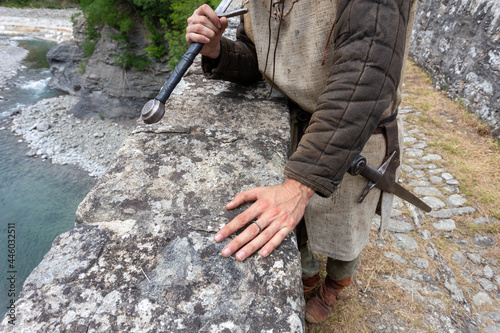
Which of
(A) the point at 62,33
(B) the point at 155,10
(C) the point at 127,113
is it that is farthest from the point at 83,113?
(A) the point at 62,33

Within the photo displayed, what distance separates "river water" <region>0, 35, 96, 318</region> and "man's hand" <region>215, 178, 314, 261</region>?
4.92 metres

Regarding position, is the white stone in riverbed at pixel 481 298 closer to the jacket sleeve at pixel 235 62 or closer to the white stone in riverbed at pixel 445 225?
the white stone in riverbed at pixel 445 225

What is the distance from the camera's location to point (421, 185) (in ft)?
10.6

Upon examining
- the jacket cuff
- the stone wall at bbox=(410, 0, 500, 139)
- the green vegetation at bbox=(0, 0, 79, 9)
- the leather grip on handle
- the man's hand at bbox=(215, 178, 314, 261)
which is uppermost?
the leather grip on handle

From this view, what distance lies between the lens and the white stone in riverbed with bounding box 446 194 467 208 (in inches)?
117

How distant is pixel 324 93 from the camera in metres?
1.10

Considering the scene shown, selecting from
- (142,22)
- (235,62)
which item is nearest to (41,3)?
(142,22)

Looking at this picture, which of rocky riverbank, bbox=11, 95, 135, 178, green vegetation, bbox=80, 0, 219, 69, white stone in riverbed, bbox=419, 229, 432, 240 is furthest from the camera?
rocky riverbank, bbox=11, 95, 135, 178

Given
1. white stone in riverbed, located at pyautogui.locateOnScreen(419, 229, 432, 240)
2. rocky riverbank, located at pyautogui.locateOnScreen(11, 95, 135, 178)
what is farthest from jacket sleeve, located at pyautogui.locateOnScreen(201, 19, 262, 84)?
rocky riverbank, located at pyautogui.locateOnScreen(11, 95, 135, 178)

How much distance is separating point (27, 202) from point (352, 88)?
8722mm

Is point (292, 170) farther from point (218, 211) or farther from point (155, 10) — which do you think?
point (155, 10)

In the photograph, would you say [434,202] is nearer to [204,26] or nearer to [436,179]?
[436,179]

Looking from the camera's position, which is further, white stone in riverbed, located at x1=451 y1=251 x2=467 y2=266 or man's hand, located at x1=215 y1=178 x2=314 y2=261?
white stone in riverbed, located at x1=451 y1=251 x2=467 y2=266

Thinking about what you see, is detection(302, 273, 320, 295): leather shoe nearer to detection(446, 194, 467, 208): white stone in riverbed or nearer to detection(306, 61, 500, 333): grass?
detection(306, 61, 500, 333): grass
